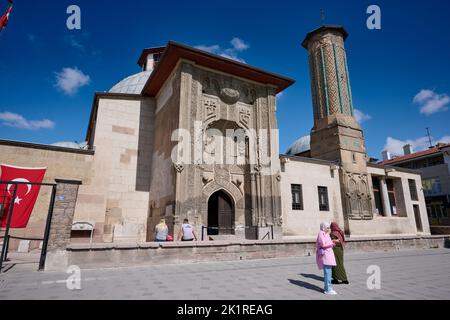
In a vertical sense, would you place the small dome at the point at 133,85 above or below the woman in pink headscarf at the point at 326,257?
above

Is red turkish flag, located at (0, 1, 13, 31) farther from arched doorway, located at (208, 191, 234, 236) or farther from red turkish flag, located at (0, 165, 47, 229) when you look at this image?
arched doorway, located at (208, 191, 234, 236)

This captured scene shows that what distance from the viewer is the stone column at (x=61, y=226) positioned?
6.26 metres

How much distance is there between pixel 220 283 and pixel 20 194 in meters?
9.83

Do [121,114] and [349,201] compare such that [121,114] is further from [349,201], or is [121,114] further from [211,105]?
[349,201]

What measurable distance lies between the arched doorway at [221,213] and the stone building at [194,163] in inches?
2.0

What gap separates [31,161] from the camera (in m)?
12.1

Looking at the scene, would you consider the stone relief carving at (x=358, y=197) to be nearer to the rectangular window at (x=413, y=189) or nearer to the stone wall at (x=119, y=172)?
the rectangular window at (x=413, y=189)

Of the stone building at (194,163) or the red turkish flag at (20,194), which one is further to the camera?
the stone building at (194,163)

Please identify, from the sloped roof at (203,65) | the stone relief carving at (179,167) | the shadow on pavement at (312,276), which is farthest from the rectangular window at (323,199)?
the shadow on pavement at (312,276)

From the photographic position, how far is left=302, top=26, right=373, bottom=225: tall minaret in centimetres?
1883

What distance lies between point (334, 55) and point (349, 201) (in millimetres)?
11482
